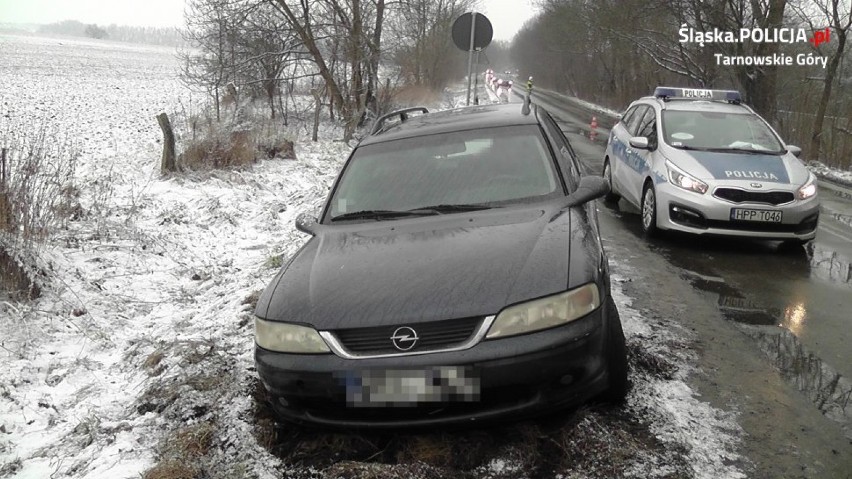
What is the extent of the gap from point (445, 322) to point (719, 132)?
5.89 meters

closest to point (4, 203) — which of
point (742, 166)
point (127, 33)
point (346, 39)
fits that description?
point (742, 166)

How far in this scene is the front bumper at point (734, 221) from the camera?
6055 millimetres

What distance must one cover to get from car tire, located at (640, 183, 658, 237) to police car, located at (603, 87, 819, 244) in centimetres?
1

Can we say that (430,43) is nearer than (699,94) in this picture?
No

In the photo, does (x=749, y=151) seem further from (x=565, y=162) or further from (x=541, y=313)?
(x=541, y=313)

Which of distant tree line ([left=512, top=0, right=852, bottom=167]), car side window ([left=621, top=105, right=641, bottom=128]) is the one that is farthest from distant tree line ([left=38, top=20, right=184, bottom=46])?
car side window ([left=621, top=105, right=641, bottom=128])

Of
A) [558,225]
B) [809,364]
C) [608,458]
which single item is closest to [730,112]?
[809,364]

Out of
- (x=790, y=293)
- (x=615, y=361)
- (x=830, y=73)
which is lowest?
(x=790, y=293)

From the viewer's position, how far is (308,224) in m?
4.11

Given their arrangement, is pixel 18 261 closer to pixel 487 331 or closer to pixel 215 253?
pixel 215 253

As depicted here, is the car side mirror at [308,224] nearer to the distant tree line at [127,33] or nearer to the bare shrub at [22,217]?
the bare shrub at [22,217]

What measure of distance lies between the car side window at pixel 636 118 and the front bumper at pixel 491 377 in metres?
6.24

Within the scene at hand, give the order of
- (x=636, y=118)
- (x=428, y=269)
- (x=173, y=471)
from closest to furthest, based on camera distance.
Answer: (x=173, y=471)
(x=428, y=269)
(x=636, y=118)

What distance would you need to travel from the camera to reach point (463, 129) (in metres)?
4.50
